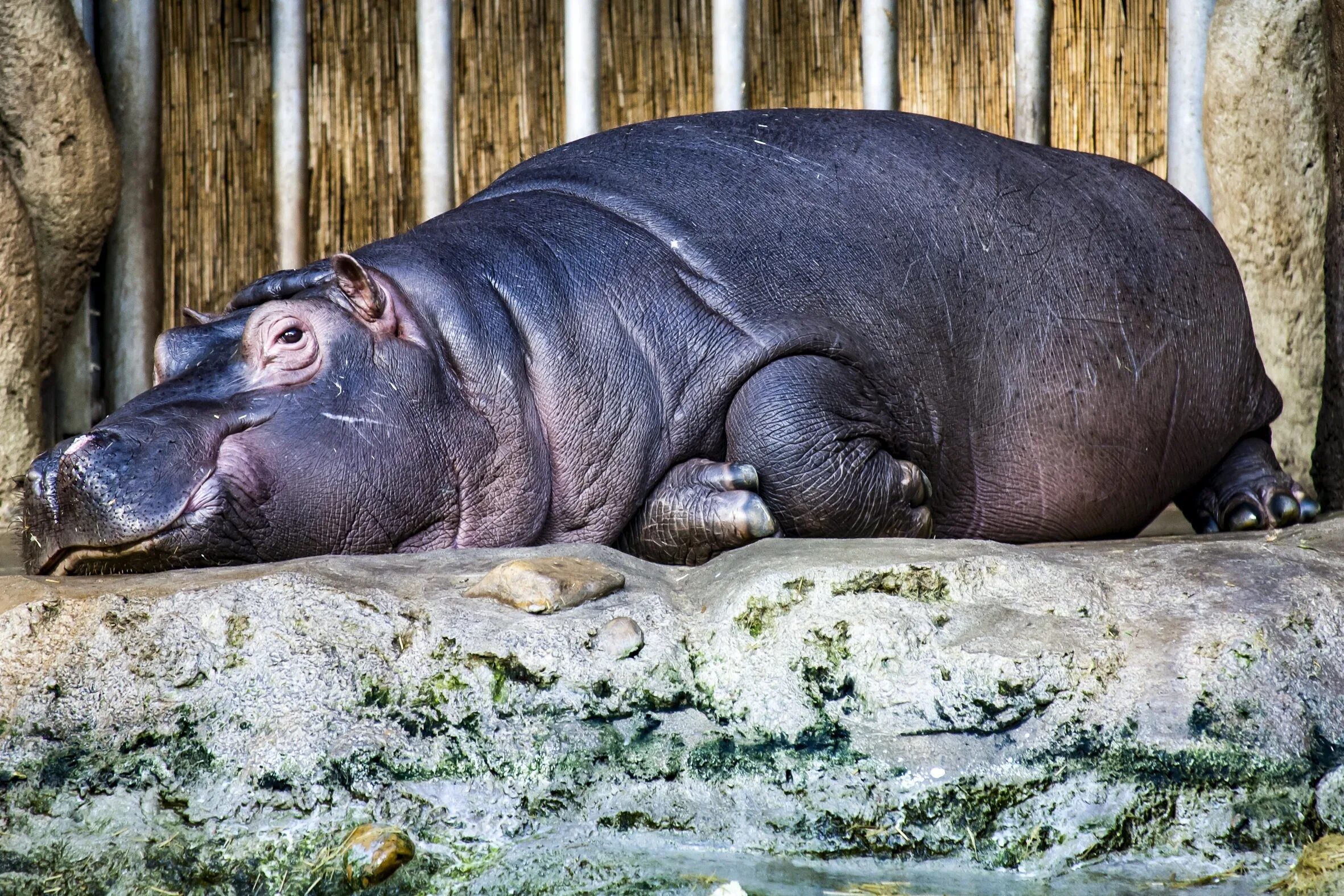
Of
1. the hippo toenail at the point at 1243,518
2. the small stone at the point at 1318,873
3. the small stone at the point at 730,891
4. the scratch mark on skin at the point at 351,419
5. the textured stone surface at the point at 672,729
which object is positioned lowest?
the hippo toenail at the point at 1243,518

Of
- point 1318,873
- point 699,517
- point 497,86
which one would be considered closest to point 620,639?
point 699,517

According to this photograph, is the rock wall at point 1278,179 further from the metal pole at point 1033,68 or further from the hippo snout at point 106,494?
the hippo snout at point 106,494

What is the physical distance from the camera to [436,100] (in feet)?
16.3

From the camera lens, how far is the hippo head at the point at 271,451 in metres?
2.62

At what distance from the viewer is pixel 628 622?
219 centimetres

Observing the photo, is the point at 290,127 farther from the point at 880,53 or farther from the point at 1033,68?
the point at 1033,68

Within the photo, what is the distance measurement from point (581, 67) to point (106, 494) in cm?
273

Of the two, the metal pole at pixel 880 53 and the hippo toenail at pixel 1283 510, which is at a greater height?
the metal pole at pixel 880 53

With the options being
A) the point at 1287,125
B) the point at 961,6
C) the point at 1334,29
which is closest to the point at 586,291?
the point at 1334,29

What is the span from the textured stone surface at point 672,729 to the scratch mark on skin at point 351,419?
0.58 m

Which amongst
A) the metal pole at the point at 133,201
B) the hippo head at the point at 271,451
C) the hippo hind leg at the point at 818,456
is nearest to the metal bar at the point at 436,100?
the metal pole at the point at 133,201

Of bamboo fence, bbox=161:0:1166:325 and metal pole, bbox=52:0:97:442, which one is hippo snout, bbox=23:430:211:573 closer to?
metal pole, bbox=52:0:97:442

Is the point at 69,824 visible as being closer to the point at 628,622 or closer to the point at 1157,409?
the point at 628,622

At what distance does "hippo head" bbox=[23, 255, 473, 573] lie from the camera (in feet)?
8.59
